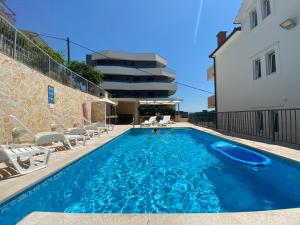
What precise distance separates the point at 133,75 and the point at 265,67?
1397 inches

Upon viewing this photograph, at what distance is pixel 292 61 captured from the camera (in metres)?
9.30

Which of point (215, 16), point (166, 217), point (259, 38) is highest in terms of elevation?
point (215, 16)

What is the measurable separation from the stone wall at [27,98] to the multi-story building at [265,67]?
31.0ft

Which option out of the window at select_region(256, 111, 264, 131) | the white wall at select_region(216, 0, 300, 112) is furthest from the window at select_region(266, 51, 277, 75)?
the window at select_region(256, 111, 264, 131)

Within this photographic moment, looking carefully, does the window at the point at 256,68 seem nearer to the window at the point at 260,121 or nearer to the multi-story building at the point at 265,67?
the multi-story building at the point at 265,67

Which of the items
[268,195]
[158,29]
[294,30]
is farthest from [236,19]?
[268,195]

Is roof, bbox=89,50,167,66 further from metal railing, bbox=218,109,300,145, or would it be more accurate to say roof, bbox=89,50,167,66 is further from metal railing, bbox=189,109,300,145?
metal railing, bbox=218,109,300,145

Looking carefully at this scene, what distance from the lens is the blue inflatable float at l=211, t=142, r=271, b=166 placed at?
19.6 ft

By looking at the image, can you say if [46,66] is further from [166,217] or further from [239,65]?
[239,65]

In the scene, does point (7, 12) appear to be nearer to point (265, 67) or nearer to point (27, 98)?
point (27, 98)

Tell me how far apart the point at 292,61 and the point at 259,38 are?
3381mm

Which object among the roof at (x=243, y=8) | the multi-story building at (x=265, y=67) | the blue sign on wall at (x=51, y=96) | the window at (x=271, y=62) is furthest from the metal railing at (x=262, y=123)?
the blue sign on wall at (x=51, y=96)

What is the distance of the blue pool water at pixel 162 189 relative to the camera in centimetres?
376

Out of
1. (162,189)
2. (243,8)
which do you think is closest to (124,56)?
(243,8)
